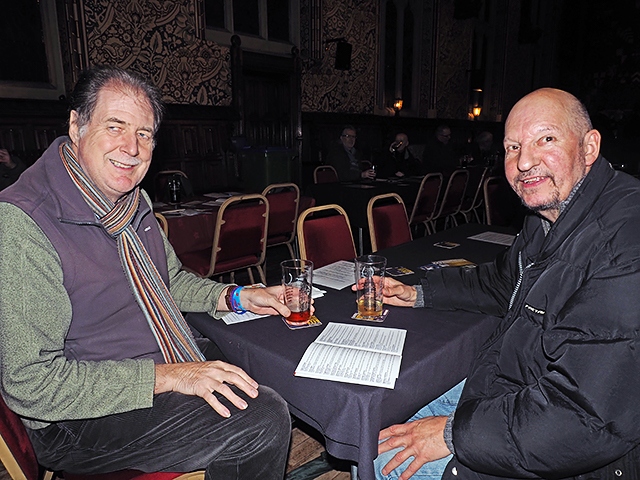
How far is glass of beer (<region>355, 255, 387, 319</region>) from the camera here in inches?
60.6

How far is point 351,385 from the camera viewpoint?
1.11 metres

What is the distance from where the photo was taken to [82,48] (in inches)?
218

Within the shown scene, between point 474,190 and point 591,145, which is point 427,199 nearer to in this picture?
point 474,190

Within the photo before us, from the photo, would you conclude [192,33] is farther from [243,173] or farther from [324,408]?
[324,408]

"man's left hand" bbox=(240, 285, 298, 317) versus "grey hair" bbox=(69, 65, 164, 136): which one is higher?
"grey hair" bbox=(69, 65, 164, 136)

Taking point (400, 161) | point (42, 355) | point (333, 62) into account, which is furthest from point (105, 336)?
point (333, 62)

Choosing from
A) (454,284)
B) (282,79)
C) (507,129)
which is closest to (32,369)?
(454,284)

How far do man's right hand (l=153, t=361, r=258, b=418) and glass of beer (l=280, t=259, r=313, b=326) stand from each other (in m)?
0.30

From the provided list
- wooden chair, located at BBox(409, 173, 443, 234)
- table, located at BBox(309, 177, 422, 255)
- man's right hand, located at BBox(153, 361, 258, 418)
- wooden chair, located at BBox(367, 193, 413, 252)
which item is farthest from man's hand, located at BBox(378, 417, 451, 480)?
wooden chair, located at BBox(409, 173, 443, 234)

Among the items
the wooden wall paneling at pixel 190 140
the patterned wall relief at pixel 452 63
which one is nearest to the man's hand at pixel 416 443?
the wooden wall paneling at pixel 190 140

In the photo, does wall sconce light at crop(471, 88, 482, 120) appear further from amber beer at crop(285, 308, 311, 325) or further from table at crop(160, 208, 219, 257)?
amber beer at crop(285, 308, 311, 325)

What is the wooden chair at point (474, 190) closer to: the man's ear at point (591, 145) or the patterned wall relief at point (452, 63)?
the man's ear at point (591, 145)

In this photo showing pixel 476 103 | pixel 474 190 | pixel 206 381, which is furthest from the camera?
pixel 476 103

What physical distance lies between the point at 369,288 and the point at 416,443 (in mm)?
531
